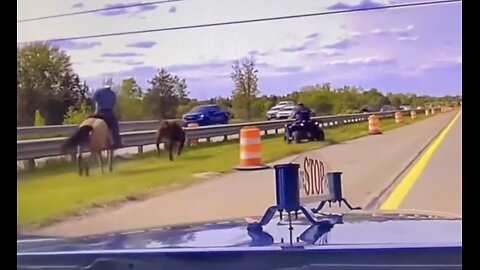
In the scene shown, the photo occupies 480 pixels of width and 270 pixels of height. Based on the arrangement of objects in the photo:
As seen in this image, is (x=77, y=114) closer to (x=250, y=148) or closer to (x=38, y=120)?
(x=38, y=120)

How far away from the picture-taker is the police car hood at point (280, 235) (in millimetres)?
3258

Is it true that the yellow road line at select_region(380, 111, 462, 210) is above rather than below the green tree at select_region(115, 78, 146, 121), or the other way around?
below

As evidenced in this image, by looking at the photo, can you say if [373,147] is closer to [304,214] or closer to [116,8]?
[304,214]

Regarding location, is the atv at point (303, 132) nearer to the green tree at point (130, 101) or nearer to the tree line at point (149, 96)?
the tree line at point (149, 96)

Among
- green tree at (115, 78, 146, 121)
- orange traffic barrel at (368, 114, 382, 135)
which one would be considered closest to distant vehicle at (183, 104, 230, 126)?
green tree at (115, 78, 146, 121)

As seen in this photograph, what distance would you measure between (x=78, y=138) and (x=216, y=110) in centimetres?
61

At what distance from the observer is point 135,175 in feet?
13.1

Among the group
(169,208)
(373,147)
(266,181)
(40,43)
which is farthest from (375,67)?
(40,43)

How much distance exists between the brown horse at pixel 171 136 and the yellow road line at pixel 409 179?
35.2 inches

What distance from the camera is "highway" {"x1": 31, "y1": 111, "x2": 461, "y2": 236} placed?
374cm

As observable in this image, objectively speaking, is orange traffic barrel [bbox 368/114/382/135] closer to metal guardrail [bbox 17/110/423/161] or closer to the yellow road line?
metal guardrail [bbox 17/110/423/161]

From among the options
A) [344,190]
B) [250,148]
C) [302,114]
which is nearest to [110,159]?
[250,148]

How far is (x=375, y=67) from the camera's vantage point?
12.2ft

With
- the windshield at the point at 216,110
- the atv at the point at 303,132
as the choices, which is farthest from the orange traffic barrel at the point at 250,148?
the atv at the point at 303,132
